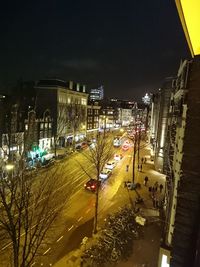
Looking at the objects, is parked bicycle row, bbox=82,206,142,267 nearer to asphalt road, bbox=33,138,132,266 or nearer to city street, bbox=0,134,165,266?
city street, bbox=0,134,165,266

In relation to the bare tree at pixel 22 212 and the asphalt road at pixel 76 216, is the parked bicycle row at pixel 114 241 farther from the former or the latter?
the bare tree at pixel 22 212

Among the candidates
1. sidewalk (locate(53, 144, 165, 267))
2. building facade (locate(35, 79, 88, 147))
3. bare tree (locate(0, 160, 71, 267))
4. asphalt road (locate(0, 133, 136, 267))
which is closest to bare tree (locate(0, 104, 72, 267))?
bare tree (locate(0, 160, 71, 267))

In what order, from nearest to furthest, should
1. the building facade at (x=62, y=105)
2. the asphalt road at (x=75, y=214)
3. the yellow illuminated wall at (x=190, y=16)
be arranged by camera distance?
1. the yellow illuminated wall at (x=190, y=16)
2. the asphalt road at (x=75, y=214)
3. the building facade at (x=62, y=105)

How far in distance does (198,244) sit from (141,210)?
1844 cm

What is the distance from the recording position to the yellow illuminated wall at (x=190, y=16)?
128 inches

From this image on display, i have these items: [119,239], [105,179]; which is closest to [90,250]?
[119,239]

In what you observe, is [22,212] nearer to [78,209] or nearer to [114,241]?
[114,241]

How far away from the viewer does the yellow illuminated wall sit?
10.6 feet

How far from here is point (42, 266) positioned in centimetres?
1476

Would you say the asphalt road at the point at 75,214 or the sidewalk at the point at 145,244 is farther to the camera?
the asphalt road at the point at 75,214

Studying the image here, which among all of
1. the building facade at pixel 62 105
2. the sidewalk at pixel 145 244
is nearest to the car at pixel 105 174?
the sidewalk at pixel 145 244

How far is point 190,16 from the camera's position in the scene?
3.59m

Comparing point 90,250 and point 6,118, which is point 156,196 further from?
point 6,118

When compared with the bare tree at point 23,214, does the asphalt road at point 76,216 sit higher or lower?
lower
